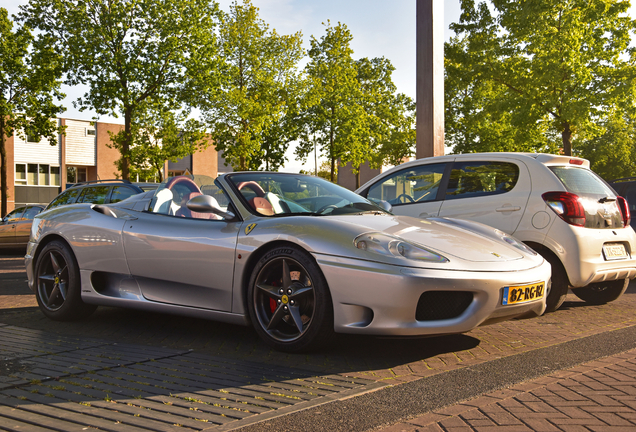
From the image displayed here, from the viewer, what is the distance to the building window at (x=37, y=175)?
49.6 metres

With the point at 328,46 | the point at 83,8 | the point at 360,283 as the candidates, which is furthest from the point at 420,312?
the point at 328,46

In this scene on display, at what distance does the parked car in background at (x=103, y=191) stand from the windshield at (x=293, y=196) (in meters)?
6.26

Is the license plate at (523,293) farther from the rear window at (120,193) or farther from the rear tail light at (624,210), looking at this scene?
the rear window at (120,193)

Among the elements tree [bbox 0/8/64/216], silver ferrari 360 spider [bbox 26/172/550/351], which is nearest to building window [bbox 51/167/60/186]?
tree [bbox 0/8/64/216]

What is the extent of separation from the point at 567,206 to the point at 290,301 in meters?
3.10

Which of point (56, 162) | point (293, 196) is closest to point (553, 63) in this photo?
point (293, 196)

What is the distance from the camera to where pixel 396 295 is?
369 centimetres

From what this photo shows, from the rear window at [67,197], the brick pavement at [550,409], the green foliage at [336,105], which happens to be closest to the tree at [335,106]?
the green foliage at [336,105]

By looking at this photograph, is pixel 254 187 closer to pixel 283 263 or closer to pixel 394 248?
pixel 283 263

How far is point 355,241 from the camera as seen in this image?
3928 millimetres

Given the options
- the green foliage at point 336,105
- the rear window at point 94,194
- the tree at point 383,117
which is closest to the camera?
the rear window at point 94,194

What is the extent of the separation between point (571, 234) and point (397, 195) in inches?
94.3

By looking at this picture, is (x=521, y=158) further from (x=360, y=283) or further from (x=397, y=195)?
(x=360, y=283)

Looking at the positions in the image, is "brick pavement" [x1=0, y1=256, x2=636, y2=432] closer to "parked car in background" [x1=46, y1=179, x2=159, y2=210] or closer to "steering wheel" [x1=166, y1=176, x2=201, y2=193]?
"steering wheel" [x1=166, y1=176, x2=201, y2=193]
